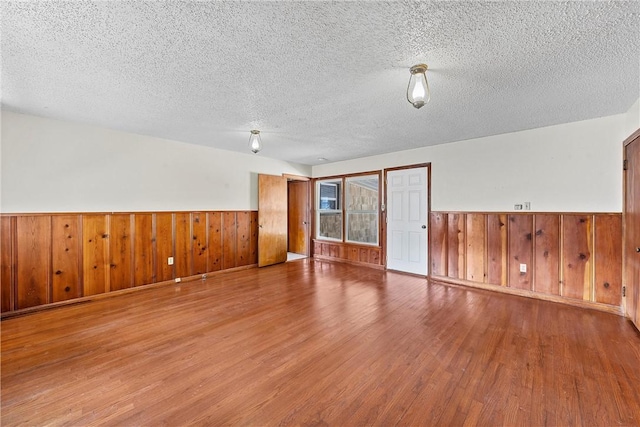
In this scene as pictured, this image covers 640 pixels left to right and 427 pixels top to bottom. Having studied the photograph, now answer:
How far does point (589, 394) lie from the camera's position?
169 centimetres

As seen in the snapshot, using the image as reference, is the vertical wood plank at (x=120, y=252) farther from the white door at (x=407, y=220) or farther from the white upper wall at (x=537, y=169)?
the white upper wall at (x=537, y=169)

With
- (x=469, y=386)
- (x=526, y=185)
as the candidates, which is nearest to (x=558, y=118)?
(x=526, y=185)

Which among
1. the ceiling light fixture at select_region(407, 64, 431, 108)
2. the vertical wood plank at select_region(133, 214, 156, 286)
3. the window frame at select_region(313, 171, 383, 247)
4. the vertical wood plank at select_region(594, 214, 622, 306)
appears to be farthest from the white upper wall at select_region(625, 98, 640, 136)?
the vertical wood plank at select_region(133, 214, 156, 286)

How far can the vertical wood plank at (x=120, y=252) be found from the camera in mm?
3656

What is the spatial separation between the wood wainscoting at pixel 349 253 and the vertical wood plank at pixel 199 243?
2674 mm

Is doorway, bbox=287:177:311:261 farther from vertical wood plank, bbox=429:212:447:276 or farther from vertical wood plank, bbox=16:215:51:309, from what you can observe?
vertical wood plank, bbox=16:215:51:309

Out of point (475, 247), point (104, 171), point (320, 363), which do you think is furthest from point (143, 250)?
point (475, 247)

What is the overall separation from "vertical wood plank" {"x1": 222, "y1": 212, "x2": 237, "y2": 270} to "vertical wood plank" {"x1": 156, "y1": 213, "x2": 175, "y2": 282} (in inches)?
35.3

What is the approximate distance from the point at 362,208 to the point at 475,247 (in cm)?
230

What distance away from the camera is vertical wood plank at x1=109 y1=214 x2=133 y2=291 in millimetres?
3656

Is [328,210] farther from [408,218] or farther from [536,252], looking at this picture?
[536,252]

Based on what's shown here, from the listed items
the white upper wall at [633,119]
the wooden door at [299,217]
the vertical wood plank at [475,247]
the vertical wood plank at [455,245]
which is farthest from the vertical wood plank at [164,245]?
the white upper wall at [633,119]

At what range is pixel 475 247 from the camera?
4039 mm

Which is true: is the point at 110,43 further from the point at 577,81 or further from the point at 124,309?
the point at 577,81
